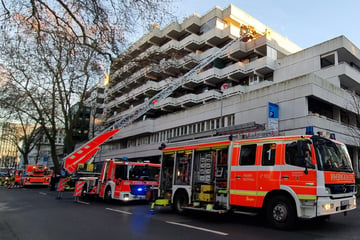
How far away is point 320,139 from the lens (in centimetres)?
827

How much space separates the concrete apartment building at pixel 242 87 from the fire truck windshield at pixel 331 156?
3.28 metres

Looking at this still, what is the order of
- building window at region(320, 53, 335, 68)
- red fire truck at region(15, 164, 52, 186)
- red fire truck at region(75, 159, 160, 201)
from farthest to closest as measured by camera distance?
building window at region(320, 53, 335, 68)
red fire truck at region(15, 164, 52, 186)
red fire truck at region(75, 159, 160, 201)

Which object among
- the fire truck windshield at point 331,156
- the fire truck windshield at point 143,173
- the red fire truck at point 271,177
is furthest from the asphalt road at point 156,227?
the fire truck windshield at point 143,173

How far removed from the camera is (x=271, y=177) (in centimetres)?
844

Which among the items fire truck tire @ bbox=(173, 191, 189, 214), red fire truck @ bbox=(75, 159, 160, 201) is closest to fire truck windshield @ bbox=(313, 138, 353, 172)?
fire truck tire @ bbox=(173, 191, 189, 214)

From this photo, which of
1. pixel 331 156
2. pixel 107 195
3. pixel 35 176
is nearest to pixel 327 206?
pixel 331 156

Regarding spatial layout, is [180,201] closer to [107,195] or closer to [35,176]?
[107,195]

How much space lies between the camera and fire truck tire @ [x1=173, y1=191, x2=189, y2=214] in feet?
36.4

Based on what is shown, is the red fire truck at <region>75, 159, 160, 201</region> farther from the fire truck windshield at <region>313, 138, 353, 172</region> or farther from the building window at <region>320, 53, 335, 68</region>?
the building window at <region>320, 53, 335, 68</region>

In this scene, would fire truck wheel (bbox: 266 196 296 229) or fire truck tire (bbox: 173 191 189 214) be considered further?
fire truck tire (bbox: 173 191 189 214)

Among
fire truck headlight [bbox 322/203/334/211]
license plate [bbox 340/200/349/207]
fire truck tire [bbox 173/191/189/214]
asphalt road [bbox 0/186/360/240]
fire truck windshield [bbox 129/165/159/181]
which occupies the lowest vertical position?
asphalt road [bbox 0/186/360/240]

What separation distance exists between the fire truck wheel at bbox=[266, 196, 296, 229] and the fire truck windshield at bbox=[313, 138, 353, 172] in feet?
4.45

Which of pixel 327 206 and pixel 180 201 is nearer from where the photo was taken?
pixel 327 206

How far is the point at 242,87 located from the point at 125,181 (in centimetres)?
2313
